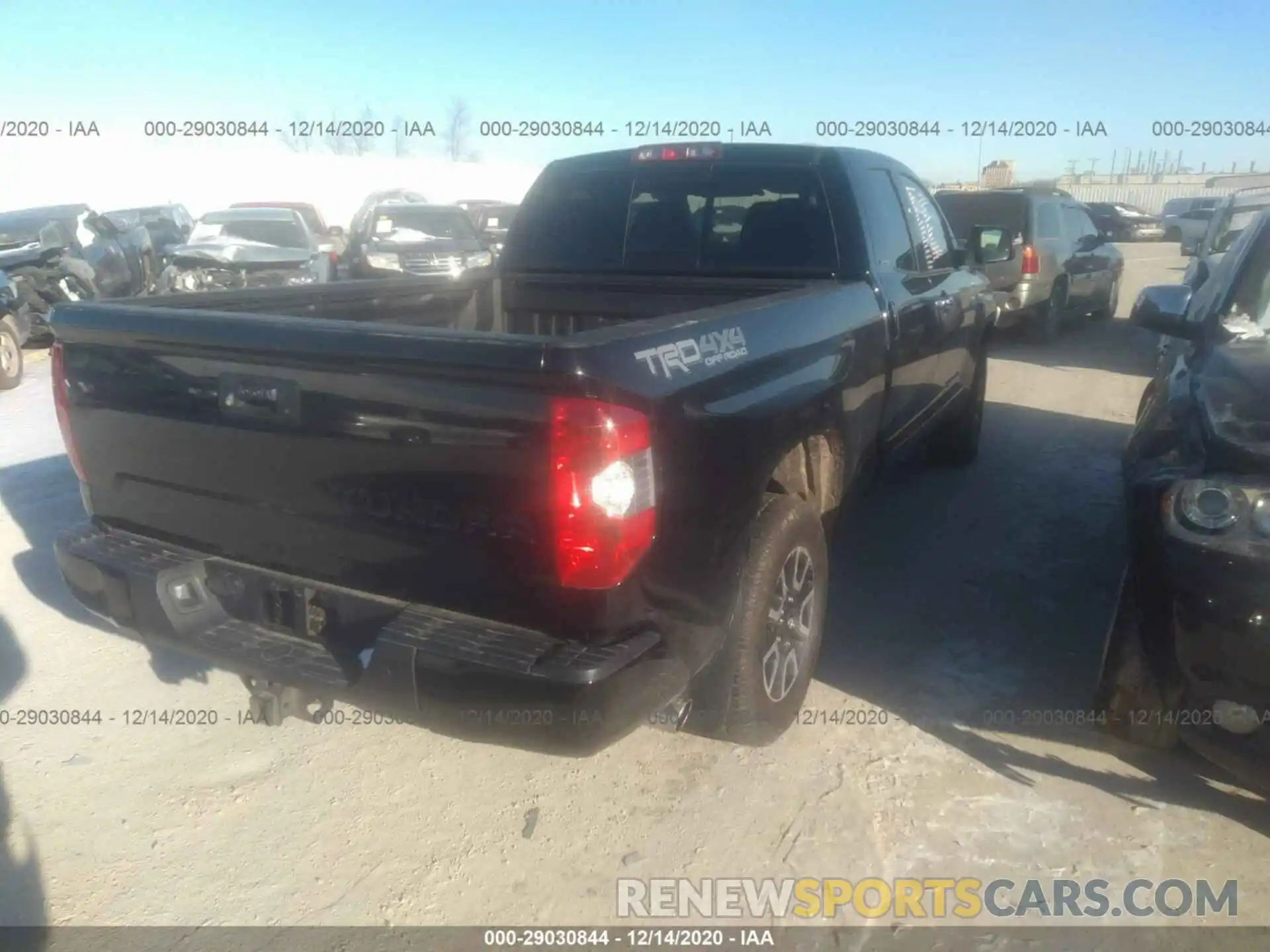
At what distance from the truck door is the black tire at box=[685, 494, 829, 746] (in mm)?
1081

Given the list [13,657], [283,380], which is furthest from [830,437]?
[13,657]

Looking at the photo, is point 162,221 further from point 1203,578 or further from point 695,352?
point 1203,578

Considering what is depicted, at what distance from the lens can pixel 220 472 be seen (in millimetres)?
2754

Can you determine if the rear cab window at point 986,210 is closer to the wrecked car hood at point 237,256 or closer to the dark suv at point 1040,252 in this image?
the dark suv at point 1040,252

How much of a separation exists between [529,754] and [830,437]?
5.16ft

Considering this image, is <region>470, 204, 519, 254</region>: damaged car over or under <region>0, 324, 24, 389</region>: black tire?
over

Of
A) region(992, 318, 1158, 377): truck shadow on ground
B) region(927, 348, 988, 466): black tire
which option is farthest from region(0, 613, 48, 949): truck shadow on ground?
region(992, 318, 1158, 377): truck shadow on ground

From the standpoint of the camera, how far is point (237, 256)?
11.7m

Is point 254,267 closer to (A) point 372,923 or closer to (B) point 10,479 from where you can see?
(B) point 10,479

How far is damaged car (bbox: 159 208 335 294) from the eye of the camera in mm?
11711

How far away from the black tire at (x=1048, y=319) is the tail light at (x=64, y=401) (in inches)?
412

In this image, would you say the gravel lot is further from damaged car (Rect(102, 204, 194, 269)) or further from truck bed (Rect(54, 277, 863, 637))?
damaged car (Rect(102, 204, 194, 269))

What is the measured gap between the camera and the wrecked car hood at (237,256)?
11648 mm

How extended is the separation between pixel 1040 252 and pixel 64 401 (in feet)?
33.7
